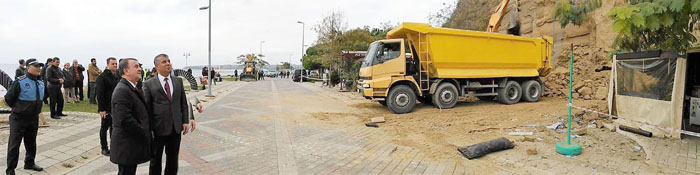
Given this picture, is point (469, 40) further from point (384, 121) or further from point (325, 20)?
point (325, 20)

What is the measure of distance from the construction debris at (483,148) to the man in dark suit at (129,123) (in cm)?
402

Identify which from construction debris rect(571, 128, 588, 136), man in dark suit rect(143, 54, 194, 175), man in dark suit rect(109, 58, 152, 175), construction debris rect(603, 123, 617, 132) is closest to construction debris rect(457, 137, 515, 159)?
construction debris rect(571, 128, 588, 136)

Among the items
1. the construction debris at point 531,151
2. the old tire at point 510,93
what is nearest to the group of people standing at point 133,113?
the construction debris at point 531,151

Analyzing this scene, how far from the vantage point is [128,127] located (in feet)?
9.44

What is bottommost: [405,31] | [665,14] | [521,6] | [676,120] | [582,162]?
[582,162]

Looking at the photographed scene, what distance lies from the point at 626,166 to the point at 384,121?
468 centimetres

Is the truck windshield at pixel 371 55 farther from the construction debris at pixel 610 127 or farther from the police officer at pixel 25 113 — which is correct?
the police officer at pixel 25 113

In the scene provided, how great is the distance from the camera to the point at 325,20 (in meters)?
27.8

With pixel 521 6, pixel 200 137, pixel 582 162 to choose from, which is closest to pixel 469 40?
pixel 582 162

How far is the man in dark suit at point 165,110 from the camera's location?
328 cm

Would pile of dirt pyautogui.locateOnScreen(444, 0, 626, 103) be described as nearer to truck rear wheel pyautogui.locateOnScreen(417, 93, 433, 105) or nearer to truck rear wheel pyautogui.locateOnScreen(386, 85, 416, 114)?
truck rear wheel pyautogui.locateOnScreen(417, 93, 433, 105)

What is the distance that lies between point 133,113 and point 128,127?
0.52ft

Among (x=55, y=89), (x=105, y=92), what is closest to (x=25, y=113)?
(x=105, y=92)

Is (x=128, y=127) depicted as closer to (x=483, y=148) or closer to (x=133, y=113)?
(x=133, y=113)
